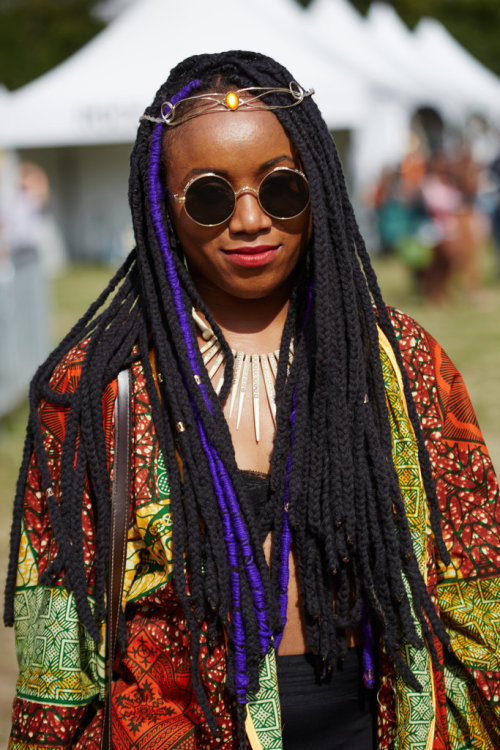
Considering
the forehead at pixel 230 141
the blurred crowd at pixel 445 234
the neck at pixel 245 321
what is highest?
the blurred crowd at pixel 445 234

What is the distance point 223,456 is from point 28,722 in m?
0.66

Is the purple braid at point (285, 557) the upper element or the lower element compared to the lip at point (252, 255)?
lower

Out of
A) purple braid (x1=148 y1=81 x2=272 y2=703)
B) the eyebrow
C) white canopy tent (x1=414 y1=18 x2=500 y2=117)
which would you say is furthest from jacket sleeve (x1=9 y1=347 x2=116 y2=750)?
white canopy tent (x1=414 y1=18 x2=500 y2=117)

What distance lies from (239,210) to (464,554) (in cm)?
86

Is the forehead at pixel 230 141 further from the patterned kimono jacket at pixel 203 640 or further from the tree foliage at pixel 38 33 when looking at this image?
the tree foliage at pixel 38 33

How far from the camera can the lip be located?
179 centimetres

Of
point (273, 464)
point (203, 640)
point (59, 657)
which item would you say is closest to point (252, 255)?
Result: point (273, 464)

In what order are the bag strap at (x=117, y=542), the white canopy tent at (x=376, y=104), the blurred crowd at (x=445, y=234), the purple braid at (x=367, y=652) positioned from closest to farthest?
the bag strap at (x=117, y=542) → the purple braid at (x=367, y=652) → the blurred crowd at (x=445, y=234) → the white canopy tent at (x=376, y=104)

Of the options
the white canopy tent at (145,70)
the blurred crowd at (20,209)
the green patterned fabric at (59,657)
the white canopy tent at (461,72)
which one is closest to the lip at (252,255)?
the green patterned fabric at (59,657)

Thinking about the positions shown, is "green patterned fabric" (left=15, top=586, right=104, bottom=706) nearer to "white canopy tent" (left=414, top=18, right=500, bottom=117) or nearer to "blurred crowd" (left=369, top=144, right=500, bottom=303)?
"blurred crowd" (left=369, top=144, right=500, bottom=303)

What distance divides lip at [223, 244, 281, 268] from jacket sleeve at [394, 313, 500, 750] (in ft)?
1.18

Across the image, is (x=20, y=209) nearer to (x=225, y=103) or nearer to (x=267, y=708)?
(x=225, y=103)

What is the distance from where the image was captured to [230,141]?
68.3 inches

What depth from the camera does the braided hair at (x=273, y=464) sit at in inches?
68.7
